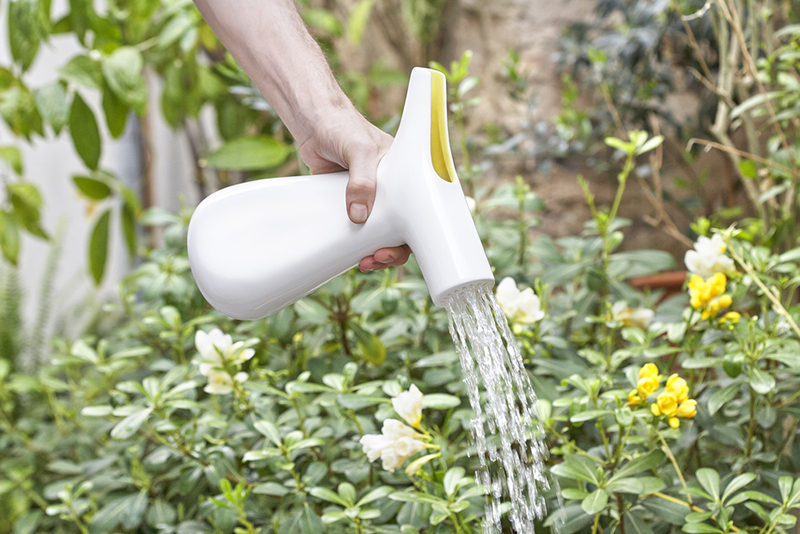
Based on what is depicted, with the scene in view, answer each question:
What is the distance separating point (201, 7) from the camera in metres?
0.77

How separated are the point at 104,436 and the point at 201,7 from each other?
840mm

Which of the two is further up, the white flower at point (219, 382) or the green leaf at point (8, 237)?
the green leaf at point (8, 237)

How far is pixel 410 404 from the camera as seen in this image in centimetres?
83

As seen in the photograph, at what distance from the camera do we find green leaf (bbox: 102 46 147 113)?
1.44 meters

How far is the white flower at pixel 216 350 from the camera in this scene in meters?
0.96

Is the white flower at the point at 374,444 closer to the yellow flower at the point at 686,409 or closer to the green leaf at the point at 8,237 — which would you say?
the yellow flower at the point at 686,409

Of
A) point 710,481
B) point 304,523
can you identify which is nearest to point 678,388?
point 710,481

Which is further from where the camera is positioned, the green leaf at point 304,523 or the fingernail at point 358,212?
the green leaf at point 304,523

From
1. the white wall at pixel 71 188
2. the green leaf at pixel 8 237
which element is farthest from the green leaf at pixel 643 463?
the white wall at pixel 71 188

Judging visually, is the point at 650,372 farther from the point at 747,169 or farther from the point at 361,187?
the point at 747,169

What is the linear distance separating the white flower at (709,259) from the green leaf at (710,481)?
Answer: 0.95ft

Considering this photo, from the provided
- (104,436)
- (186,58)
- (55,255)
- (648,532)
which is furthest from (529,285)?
(55,255)

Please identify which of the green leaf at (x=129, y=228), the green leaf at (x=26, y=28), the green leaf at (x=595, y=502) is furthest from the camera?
the green leaf at (x=129, y=228)

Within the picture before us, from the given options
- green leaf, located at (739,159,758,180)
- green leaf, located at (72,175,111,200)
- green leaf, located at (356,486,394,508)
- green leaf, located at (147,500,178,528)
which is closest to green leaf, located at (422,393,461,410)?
green leaf, located at (356,486,394,508)
